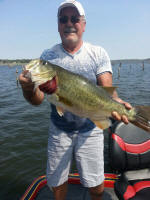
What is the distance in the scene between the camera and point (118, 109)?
316 centimetres

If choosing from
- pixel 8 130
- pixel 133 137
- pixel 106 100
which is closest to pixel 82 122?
pixel 106 100

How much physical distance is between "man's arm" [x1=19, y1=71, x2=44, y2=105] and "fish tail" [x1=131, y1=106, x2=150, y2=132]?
6.09ft

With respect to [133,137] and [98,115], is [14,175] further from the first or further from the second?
[98,115]

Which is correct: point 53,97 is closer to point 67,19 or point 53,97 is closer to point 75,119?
point 75,119

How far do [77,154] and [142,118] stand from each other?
4.94 ft

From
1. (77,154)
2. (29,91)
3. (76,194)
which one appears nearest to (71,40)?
(29,91)

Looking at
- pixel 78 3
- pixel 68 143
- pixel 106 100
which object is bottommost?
pixel 68 143

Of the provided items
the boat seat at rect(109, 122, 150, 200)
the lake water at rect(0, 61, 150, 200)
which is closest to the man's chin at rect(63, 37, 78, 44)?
the boat seat at rect(109, 122, 150, 200)

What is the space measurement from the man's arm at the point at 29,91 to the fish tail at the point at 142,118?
1.86 m

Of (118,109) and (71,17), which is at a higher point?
(71,17)

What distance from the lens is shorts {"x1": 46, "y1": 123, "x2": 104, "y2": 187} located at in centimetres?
351

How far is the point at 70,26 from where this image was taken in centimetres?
339

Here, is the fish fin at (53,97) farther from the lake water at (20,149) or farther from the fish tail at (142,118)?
the lake water at (20,149)

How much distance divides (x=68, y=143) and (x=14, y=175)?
5.93m
